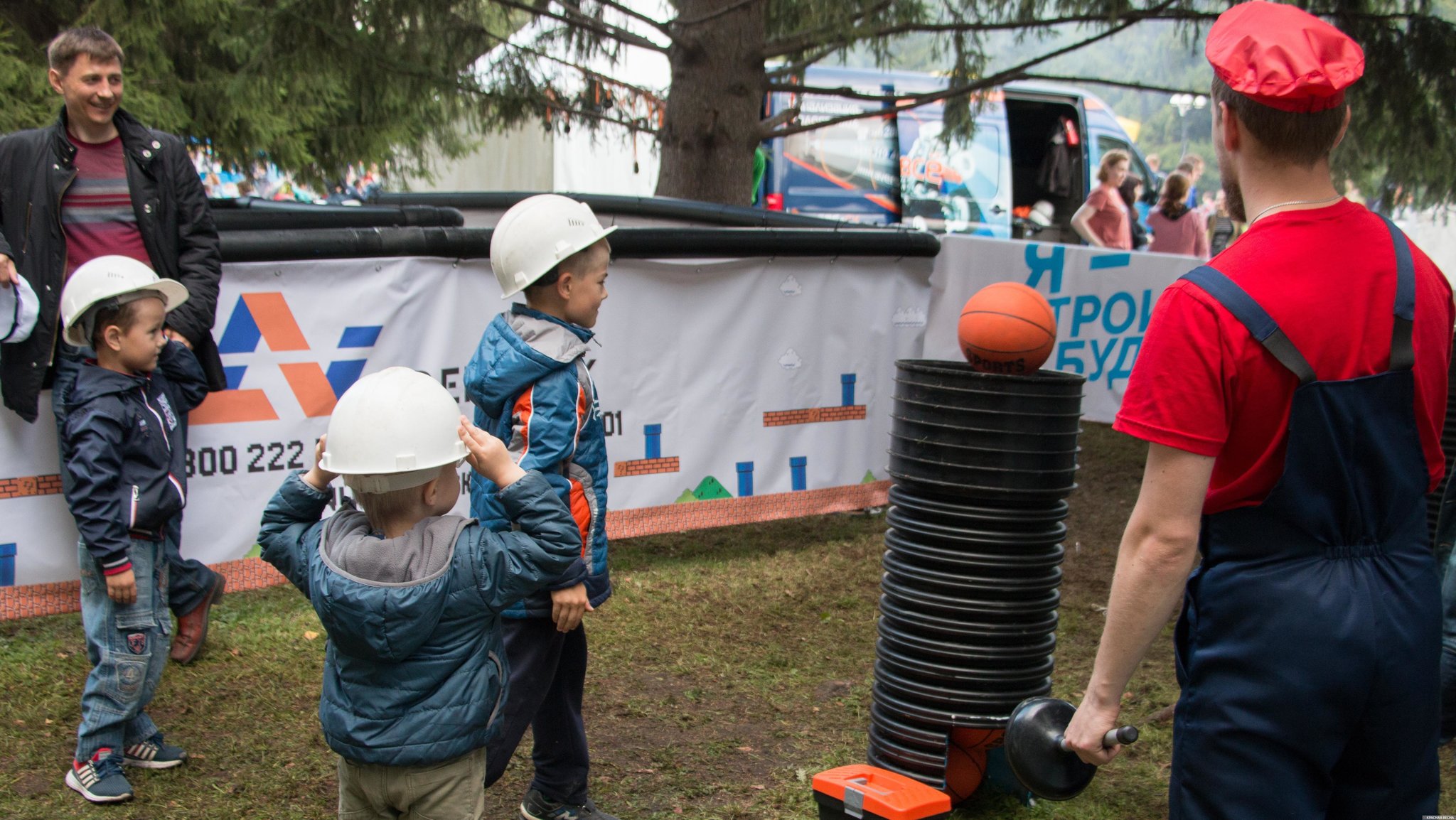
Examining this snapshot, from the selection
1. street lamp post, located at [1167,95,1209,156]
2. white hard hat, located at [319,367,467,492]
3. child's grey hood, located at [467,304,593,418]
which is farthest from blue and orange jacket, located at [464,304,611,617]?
street lamp post, located at [1167,95,1209,156]

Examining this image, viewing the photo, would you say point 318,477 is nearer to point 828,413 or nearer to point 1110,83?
point 828,413

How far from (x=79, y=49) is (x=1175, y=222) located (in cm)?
1152

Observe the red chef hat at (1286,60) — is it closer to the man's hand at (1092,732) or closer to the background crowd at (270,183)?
the man's hand at (1092,732)

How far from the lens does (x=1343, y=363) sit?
6.92 ft

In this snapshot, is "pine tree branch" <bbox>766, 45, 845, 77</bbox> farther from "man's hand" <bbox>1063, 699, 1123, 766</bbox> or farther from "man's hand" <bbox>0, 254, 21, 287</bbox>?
"man's hand" <bbox>1063, 699, 1123, 766</bbox>

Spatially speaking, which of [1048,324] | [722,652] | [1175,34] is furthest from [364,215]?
[1175,34]

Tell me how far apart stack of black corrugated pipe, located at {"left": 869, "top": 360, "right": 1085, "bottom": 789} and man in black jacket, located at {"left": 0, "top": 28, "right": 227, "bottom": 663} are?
2.82 metres

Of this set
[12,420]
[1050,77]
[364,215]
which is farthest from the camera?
[1050,77]

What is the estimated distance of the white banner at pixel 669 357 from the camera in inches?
214

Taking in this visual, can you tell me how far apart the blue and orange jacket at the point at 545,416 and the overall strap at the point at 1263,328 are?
1808 millimetres

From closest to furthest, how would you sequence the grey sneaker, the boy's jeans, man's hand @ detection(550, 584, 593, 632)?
man's hand @ detection(550, 584, 593, 632), the grey sneaker, the boy's jeans

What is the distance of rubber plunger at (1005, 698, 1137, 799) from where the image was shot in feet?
8.02

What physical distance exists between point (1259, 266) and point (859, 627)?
13.0 ft

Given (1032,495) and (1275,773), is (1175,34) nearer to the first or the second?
(1032,495)
